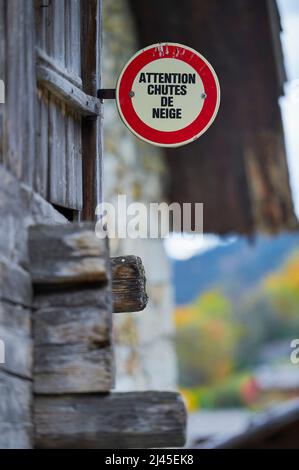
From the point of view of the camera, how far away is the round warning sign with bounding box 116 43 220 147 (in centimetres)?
267

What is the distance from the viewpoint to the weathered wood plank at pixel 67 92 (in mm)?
2445

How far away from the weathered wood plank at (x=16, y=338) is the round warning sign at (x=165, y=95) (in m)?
0.68

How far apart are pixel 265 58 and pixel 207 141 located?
0.84 meters

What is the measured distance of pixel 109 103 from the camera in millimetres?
6191

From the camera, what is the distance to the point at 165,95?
2674 millimetres

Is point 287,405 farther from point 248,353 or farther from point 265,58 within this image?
point 248,353

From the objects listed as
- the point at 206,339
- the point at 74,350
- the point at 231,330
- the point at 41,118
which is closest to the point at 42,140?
the point at 41,118

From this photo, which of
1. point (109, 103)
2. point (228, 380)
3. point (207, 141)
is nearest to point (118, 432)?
point (109, 103)

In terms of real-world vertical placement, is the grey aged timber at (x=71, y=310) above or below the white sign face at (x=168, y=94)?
below

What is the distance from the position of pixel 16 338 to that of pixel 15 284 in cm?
10

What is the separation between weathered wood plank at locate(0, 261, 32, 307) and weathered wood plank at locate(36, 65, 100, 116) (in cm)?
50

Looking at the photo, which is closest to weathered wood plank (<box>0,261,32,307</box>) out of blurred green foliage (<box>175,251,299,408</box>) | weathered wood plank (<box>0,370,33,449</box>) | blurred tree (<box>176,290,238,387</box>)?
weathered wood plank (<box>0,370,33,449</box>)

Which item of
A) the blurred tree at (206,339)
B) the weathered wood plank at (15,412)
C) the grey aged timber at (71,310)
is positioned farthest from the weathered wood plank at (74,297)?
the blurred tree at (206,339)

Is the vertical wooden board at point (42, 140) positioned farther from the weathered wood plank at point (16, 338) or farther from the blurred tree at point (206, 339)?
the blurred tree at point (206, 339)
